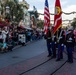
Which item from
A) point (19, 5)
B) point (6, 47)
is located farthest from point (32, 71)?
point (19, 5)

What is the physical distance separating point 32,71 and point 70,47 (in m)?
3.52

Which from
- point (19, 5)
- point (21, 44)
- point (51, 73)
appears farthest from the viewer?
point (19, 5)

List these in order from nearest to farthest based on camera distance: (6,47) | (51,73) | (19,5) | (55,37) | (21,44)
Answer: (51,73)
(55,37)
(6,47)
(21,44)
(19,5)

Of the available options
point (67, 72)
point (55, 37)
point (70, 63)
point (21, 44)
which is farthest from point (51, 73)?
point (21, 44)

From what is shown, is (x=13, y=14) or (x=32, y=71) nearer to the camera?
(x=32, y=71)

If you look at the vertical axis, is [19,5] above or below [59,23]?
above

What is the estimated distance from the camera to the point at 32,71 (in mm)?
11570

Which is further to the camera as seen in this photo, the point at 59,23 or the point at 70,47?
the point at 59,23

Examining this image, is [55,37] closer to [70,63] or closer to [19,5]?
[70,63]

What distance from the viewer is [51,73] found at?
1101 centimetres

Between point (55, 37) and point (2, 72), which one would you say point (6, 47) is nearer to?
point (55, 37)

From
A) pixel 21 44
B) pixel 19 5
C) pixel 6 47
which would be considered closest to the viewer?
pixel 6 47

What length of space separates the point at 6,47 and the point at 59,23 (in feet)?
19.2

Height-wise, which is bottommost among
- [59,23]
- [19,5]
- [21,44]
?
[21,44]
